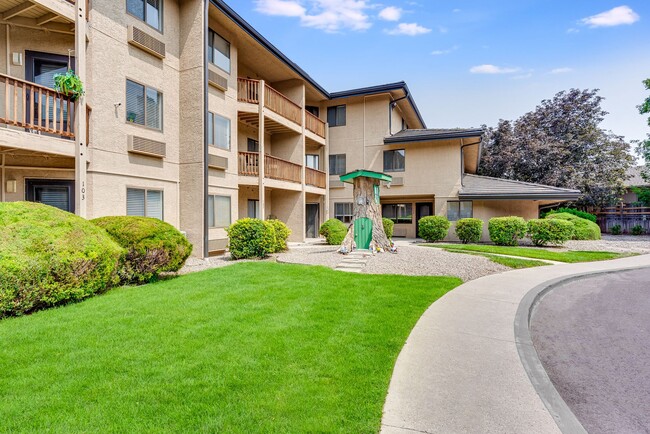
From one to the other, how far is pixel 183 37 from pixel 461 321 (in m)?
13.7

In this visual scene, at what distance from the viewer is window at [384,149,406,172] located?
22688 millimetres

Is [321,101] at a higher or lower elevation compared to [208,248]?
higher

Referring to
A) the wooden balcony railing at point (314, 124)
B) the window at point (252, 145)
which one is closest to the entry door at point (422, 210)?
the wooden balcony railing at point (314, 124)

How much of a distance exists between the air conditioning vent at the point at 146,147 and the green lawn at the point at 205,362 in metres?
5.87

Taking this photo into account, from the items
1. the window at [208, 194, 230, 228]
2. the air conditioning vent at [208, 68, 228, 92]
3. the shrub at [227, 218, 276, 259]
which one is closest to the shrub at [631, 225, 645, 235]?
the shrub at [227, 218, 276, 259]

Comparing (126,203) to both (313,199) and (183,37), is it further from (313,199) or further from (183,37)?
(313,199)

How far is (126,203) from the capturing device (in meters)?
10.8

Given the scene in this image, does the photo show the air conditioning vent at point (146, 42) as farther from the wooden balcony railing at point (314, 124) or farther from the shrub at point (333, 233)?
the shrub at point (333, 233)

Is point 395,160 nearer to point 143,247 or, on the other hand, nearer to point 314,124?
point 314,124

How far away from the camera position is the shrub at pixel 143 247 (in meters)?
8.08

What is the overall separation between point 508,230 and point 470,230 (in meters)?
1.95

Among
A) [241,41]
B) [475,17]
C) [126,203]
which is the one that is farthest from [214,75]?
[475,17]

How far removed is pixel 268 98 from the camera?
1670 cm

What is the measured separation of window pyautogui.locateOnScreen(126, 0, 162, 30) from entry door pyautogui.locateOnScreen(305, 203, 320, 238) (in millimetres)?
13060
